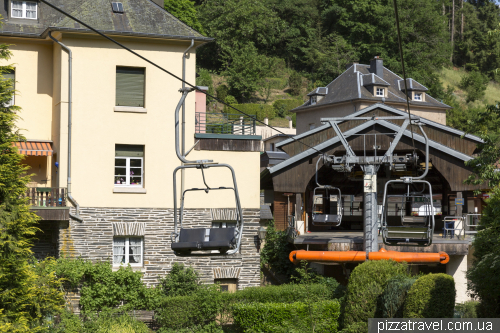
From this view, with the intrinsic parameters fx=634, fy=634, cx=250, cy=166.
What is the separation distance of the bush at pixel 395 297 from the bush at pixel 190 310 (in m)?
5.94

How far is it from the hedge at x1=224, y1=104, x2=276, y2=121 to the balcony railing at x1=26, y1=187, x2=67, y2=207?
120 feet

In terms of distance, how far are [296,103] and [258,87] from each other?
411 cm

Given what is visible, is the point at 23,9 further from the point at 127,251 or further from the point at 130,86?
the point at 127,251

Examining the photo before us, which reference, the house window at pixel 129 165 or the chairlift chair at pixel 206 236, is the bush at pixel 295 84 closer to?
the house window at pixel 129 165

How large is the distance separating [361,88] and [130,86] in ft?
77.1

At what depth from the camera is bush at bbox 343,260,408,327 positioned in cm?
1659

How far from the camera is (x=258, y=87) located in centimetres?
6234

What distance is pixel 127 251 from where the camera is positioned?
21609 mm

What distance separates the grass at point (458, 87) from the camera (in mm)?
72000

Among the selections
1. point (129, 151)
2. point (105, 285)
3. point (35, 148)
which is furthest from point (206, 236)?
point (35, 148)

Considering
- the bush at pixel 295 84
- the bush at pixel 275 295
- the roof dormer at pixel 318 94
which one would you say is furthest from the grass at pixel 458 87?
the bush at pixel 275 295

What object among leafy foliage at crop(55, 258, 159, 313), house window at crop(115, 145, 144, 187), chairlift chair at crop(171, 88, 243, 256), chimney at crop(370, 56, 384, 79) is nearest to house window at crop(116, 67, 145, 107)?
house window at crop(115, 145, 144, 187)

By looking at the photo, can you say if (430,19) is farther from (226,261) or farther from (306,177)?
(226,261)

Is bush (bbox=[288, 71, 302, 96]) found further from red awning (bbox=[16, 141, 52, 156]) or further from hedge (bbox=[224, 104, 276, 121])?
red awning (bbox=[16, 141, 52, 156])
